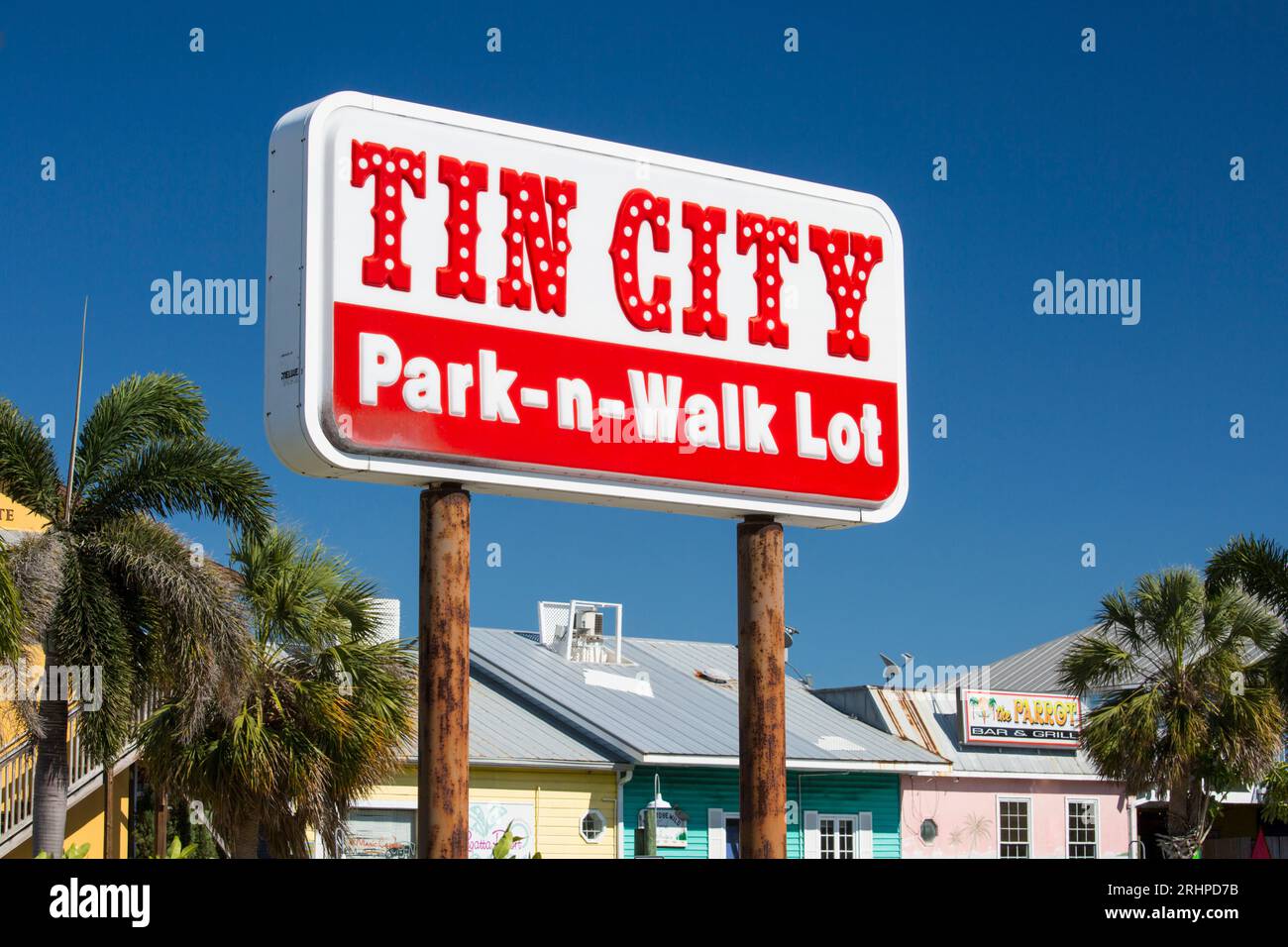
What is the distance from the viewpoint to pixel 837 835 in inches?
1160

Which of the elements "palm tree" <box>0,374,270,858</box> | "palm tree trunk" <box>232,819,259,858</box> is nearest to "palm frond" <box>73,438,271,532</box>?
"palm tree" <box>0,374,270,858</box>

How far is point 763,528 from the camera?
1109cm

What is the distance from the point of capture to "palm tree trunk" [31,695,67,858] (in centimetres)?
1767

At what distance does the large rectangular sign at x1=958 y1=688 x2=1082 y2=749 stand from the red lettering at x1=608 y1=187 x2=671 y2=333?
74.9 feet

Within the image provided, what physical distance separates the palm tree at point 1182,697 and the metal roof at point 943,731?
4.33 m

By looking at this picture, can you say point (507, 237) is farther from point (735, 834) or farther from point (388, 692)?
point (735, 834)

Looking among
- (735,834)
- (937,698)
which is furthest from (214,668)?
(937,698)

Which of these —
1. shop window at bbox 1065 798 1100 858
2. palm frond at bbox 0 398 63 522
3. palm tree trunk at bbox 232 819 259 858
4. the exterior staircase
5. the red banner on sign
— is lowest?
shop window at bbox 1065 798 1100 858

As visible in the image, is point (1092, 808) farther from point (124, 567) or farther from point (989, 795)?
point (124, 567)

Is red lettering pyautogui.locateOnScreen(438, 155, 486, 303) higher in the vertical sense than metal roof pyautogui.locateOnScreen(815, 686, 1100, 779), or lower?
higher

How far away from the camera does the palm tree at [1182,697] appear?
84.1 ft

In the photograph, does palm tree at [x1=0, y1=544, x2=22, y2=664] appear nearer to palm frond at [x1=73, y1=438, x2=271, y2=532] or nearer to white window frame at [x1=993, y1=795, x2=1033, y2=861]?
palm frond at [x1=73, y1=438, x2=271, y2=532]

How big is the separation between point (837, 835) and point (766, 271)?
20.1 meters
